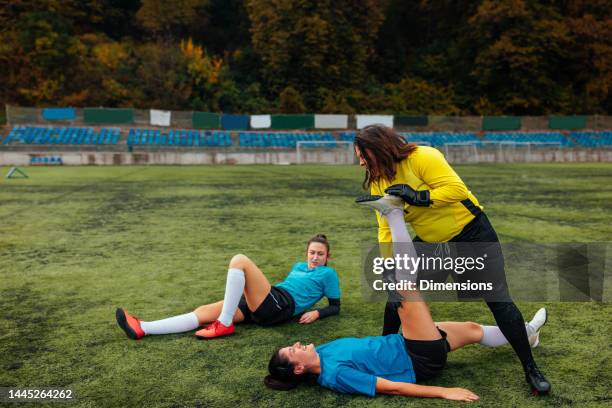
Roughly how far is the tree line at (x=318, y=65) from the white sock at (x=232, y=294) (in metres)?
46.4

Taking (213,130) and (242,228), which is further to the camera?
(213,130)

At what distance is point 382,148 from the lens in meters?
4.00

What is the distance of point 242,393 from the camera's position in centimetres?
405

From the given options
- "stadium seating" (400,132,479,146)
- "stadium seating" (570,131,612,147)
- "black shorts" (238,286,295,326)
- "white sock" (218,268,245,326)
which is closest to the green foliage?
"stadium seating" (400,132,479,146)

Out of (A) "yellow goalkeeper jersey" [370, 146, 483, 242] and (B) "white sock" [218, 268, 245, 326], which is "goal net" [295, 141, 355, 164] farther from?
(A) "yellow goalkeeper jersey" [370, 146, 483, 242]

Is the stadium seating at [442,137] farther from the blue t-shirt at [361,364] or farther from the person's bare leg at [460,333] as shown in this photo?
the blue t-shirt at [361,364]

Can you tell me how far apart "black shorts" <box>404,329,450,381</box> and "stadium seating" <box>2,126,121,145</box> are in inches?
1467

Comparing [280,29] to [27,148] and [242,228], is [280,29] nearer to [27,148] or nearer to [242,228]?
[27,148]

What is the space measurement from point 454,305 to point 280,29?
5343 cm

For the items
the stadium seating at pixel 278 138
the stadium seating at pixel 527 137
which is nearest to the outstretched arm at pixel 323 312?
the stadium seating at pixel 278 138

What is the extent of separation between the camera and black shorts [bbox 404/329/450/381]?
410cm

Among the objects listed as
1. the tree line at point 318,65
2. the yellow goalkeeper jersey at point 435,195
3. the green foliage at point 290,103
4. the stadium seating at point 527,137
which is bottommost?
the yellow goalkeeper jersey at point 435,195

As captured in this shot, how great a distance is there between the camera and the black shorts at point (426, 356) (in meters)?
4.10

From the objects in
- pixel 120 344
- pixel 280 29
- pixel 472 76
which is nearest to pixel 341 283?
pixel 120 344
